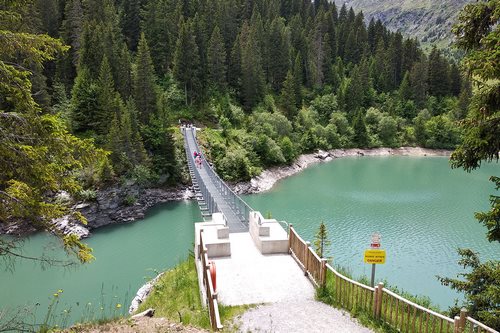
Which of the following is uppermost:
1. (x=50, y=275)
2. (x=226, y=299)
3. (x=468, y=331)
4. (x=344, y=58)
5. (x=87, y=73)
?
(x=344, y=58)

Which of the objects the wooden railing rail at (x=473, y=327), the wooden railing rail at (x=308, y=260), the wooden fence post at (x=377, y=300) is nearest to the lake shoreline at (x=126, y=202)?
the wooden railing rail at (x=308, y=260)

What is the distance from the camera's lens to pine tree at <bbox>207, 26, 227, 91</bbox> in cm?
5250

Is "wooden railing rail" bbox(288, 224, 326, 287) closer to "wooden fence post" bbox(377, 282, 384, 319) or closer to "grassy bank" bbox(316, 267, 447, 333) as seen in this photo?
"grassy bank" bbox(316, 267, 447, 333)

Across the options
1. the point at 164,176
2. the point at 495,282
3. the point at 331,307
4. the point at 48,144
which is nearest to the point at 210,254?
the point at 331,307

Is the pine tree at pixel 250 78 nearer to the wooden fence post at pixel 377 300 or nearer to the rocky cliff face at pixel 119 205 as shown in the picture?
the rocky cliff face at pixel 119 205

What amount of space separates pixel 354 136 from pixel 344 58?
981 inches

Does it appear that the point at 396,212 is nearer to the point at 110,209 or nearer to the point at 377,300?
the point at 110,209

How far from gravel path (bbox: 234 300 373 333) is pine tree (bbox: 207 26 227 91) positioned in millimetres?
45639

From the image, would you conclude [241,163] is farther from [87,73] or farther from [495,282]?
[495,282]

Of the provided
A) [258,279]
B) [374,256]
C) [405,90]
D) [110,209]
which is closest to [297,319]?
[374,256]

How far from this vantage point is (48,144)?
7.34 meters

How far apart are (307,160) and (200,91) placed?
15.9 m

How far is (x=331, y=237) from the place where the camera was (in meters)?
25.4

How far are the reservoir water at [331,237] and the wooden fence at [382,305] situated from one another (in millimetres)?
4970
